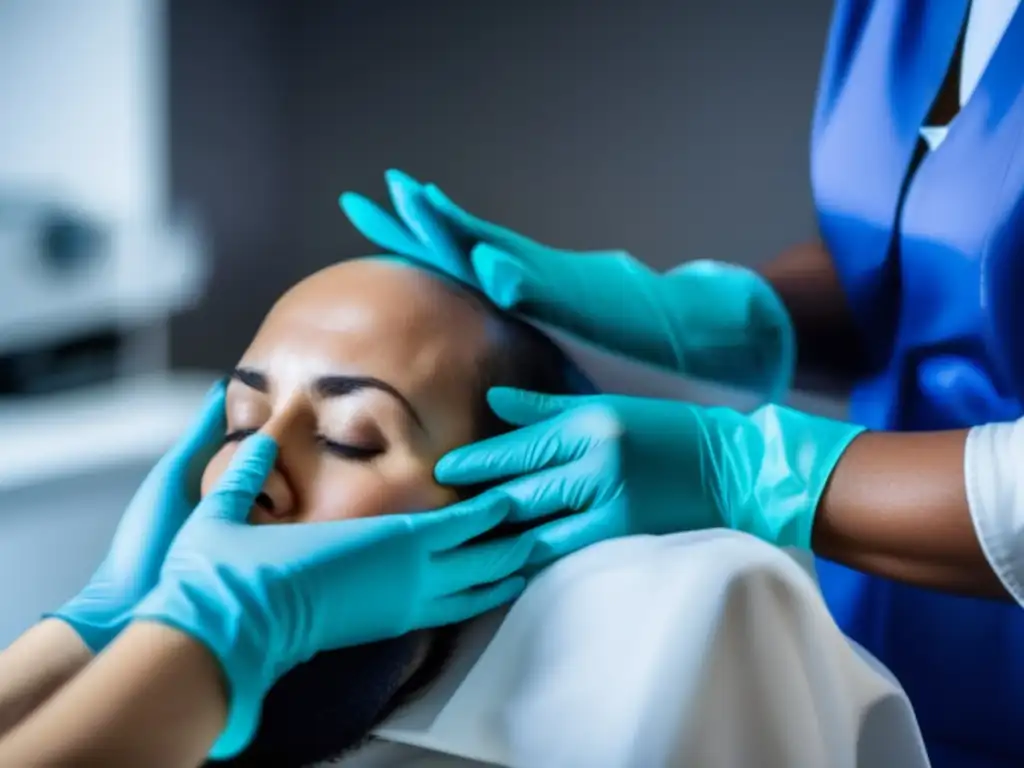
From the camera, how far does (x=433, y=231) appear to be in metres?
0.89

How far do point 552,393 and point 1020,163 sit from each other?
41 cm

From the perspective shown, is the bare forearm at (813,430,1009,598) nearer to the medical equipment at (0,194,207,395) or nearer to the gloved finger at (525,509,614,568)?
the gloved finger at (525,509,614,568)

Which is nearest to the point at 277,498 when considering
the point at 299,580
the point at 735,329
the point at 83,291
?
the point at 299,580

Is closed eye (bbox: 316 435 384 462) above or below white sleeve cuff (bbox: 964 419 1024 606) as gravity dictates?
below

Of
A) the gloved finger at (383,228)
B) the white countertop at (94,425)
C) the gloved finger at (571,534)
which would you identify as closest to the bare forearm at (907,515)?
the gloved finger at (571,534)

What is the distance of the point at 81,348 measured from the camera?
1573 millimetres

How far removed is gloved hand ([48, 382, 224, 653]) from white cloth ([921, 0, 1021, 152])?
672 mm

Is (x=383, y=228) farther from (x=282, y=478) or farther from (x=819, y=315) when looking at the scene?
(x=819, y=315)

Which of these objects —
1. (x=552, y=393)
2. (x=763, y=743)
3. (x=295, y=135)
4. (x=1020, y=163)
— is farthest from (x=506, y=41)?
(x=763, y=743)

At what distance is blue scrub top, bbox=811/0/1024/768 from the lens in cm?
84

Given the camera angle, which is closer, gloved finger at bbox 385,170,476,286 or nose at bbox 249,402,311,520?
nose at bbox 249,402,311,520

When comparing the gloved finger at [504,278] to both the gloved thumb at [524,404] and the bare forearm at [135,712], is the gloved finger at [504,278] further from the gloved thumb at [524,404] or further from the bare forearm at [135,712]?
the bare forearm at [135,712]

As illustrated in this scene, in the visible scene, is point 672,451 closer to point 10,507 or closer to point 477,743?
point 477,743

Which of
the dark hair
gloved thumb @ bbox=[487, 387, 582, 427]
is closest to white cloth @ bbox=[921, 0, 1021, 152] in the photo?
gloved thumb @ bbox=[487, 387, 582, 427]
